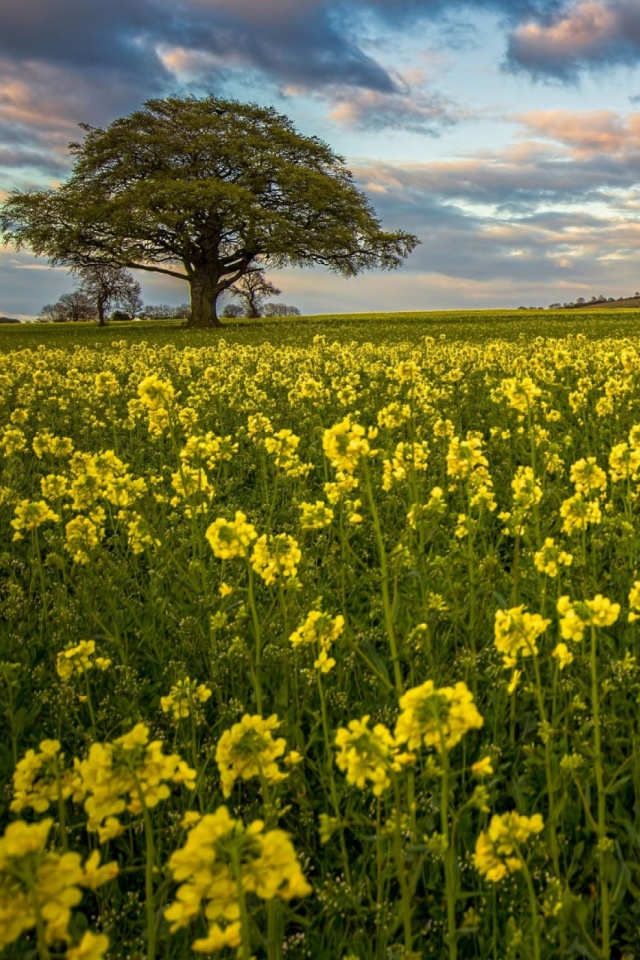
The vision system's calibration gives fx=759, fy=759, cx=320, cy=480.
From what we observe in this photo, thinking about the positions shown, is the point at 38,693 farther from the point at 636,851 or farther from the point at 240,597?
the point at 636,851

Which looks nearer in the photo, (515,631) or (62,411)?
(515,631)

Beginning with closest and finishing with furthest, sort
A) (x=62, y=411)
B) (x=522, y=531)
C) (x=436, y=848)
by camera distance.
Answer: (x=436, y=848) → (x=522, y=531) → (x=62, y=411)

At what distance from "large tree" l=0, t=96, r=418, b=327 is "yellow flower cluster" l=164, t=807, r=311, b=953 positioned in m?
42.1

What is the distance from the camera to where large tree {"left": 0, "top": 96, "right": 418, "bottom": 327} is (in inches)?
1655

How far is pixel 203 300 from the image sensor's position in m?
44.9

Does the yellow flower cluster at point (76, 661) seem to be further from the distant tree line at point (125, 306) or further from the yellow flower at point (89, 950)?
the distant tree line at point (125, 306)

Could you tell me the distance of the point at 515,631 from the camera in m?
2.59

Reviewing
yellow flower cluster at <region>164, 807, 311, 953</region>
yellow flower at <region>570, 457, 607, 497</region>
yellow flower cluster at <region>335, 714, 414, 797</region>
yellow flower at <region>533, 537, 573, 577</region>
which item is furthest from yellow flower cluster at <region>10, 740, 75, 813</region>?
yellow flower at <region>570, 457, 607, 497</region>

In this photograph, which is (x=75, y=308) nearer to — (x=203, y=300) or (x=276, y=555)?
(x=203, y=300)

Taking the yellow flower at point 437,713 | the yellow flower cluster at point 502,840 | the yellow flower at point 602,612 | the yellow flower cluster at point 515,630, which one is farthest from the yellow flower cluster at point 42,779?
the yellow flower at point 602,612

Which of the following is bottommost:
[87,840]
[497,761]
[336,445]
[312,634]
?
[87,840]

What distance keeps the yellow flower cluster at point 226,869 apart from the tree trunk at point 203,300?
145 feet

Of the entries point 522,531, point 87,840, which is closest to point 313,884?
point 87,840

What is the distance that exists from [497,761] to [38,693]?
2.17 metres
